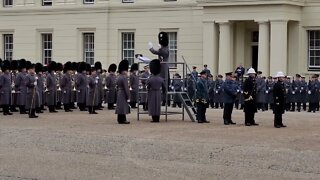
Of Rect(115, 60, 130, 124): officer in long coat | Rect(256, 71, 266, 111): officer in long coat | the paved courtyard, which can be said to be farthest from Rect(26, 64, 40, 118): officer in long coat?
Rect(256, 71, 266, 111): officer in long coat

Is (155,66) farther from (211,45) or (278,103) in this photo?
(211,45)

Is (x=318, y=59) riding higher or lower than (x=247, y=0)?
lower

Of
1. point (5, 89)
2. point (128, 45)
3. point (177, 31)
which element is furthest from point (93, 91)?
point (128, 45)

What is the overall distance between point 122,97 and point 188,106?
266cm

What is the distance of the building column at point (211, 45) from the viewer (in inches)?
1502

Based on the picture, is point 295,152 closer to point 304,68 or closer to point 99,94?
point 99,94

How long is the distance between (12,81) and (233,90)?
8.76 metres

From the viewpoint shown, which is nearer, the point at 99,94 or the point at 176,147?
the point at 176,147

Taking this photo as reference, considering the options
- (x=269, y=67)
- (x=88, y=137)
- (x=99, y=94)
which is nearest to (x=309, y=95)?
(x=269, y=67)

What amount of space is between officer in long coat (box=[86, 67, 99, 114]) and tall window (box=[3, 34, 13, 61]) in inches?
757

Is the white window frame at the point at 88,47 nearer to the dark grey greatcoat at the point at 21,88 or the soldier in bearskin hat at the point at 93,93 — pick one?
the soldier in bearskin hat at the point at 93,93

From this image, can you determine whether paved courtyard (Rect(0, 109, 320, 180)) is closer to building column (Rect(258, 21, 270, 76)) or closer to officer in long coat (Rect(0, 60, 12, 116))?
officer in long coat (Rect(0, 60, 12, 116))

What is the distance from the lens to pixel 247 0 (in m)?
36.3

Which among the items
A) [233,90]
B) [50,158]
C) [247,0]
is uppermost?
[247,0]
